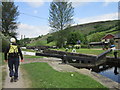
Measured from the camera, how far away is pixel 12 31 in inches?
1576

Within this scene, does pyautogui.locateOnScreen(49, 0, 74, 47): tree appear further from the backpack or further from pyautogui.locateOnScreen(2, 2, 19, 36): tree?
the backpack

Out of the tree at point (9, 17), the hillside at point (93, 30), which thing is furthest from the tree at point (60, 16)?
the hillside at point (93, 30)

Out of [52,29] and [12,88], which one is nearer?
[12,88]

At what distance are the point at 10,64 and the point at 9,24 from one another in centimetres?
3350

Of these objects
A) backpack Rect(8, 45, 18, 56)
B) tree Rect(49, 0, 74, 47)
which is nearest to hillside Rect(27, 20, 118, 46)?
tree Rect(49, 0, 74, 47)

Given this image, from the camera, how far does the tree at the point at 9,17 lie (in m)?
36.7

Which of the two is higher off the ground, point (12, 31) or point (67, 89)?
point (12, 31)

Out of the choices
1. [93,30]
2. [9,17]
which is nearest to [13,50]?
[9,17]

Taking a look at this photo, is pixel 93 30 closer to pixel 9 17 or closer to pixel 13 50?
pixel 9 17

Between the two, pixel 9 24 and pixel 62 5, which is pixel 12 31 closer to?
pixel 9 24

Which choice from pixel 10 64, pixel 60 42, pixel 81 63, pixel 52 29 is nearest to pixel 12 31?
pixel 52 29

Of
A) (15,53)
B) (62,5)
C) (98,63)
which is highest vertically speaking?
(62,5)

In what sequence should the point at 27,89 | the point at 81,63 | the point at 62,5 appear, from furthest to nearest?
the point at 62,5 < the point at 81,63 < the point at 27,89

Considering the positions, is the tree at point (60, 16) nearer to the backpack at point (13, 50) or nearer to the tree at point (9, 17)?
the tree at point (9, 17)
